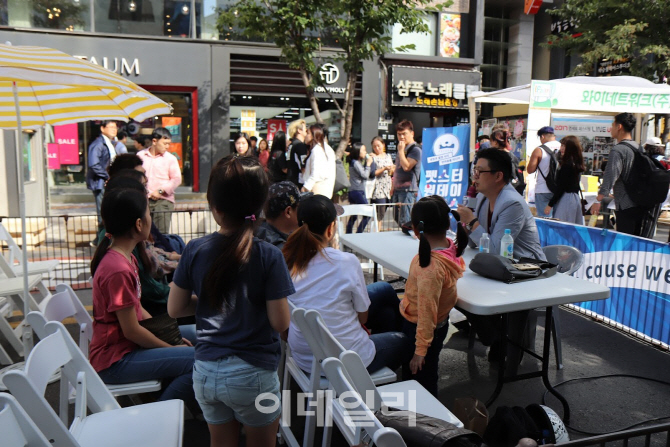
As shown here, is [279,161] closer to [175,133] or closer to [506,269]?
[506,269]

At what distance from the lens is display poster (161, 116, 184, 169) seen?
13656 mm

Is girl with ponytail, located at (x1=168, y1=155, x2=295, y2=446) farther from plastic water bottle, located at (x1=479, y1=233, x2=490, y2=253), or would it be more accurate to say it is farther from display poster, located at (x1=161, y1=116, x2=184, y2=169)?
display poster, located at (x1=161, y1=116, x2=184, y2=169)

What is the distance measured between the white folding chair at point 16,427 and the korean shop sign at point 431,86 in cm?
1540

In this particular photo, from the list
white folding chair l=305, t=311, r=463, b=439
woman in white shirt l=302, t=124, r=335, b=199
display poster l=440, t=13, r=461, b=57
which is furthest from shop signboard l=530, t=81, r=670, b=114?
display poster l=440, t=13, r=461, b=57

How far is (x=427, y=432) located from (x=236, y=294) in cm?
85

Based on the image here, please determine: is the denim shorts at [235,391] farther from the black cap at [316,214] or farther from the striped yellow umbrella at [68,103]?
the striped yellow umbrella at [68,103]

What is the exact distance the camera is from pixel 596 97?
8977 millimetres

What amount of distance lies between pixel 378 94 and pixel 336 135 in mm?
1705

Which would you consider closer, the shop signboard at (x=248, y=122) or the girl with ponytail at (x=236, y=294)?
the girl with ponytail at (x=236, y=294)

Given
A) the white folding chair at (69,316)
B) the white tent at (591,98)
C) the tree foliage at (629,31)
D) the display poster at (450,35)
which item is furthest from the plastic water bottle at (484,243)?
the display poster at (450,35)

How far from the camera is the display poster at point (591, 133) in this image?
1047cm

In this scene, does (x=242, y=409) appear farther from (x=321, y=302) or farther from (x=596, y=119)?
(x=596, y=119)

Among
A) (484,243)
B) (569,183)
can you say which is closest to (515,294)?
(484,243)

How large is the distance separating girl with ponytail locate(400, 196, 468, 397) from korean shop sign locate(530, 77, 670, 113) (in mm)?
6257
